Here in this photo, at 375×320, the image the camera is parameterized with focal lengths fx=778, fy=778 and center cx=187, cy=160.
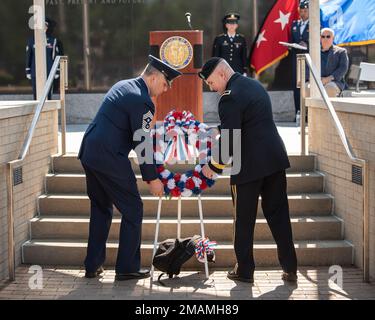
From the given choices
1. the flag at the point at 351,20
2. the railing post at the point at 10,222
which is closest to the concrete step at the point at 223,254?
the railing post at the point at 10,222

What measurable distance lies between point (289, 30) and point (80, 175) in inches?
234

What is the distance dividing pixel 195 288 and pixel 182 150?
1.23 m

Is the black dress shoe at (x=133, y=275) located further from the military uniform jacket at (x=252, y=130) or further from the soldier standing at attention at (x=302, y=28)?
the soldier standing at attention at (x=302, y=28)

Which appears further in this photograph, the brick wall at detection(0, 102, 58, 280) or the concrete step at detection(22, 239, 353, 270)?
the concrete step at detection(22, 239, 353, 270)

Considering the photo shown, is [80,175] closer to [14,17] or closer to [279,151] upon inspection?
[279,151]

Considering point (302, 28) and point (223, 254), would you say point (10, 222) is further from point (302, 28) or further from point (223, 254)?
point (302, 28)

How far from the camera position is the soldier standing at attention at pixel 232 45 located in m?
12.7

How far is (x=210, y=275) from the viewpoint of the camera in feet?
23.4

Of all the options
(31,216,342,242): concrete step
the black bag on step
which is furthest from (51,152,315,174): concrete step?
the black bag on step

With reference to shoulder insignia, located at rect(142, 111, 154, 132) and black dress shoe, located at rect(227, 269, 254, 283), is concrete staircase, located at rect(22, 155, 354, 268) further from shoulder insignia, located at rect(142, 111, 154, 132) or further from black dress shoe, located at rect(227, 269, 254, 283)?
shoulder insignia, located at rect(142, 111, 154, 132)

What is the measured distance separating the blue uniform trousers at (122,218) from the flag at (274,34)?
6802 millimetres

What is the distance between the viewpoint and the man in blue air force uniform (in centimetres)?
664
